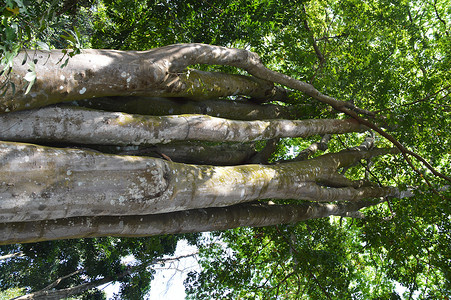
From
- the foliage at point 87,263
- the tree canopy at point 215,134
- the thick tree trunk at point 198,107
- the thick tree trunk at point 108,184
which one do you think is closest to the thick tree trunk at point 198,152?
the tree canopy at point 215,134

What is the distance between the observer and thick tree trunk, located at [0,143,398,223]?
3.42m

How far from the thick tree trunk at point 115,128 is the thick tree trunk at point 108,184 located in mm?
599

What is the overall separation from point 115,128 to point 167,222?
1794mm

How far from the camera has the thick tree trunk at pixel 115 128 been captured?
4.13 m

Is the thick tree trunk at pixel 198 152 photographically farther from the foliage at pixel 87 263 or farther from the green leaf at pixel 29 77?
the foliage at pixel 87 263

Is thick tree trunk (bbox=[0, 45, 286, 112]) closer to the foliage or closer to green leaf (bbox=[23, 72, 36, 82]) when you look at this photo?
green leaf (bbox=[23, 72, 36, 82])

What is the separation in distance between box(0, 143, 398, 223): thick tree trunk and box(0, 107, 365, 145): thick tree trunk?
599 millimetres

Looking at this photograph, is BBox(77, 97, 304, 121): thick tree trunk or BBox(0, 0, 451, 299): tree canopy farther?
BBox(77, 97, 304, 121): thick tree trunk

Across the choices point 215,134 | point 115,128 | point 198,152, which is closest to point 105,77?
point 115,128

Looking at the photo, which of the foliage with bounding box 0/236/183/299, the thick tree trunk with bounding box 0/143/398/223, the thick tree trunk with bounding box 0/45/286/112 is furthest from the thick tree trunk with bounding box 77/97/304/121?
the foliage with bounding box 0/236/183/299

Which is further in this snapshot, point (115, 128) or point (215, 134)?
point (215, 134)

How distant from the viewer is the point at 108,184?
3.89m

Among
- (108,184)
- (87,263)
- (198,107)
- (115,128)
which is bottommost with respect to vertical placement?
(108,184)

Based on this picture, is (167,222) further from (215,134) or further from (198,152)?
(215,134)
